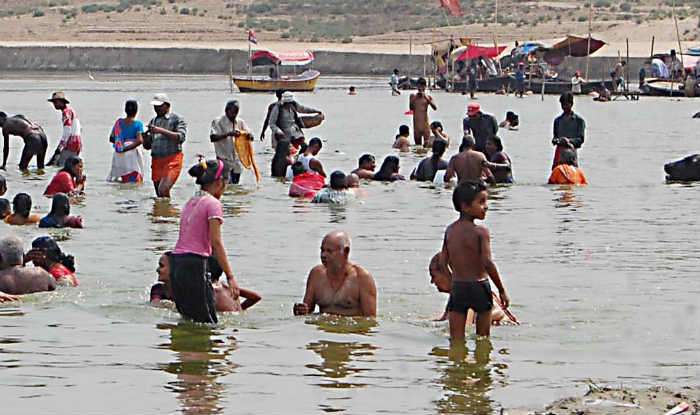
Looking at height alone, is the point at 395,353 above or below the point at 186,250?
below

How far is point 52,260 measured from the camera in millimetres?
12555

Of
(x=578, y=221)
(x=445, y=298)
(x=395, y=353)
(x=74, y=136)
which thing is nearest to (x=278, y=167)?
(x=74, y=136)

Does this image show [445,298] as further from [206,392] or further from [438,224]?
[438,224]

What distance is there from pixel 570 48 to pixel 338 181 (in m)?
42.5

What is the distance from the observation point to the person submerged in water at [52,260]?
12.4 metres

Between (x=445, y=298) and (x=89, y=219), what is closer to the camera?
(x=445, y=298)

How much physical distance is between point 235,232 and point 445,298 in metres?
4.60

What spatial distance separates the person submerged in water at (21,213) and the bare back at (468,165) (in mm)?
4340

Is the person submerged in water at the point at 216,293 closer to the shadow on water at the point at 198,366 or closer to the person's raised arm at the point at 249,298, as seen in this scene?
the person's raised arm at the point at 249,298

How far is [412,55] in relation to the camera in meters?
76.1

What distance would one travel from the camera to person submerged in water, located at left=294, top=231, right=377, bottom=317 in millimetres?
10688

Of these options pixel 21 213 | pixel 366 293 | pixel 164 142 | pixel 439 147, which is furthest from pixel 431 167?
pixel 366 293

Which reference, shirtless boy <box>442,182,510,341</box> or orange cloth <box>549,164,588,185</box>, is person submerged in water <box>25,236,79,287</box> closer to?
shirtless boy <box>442,182,510,341</box>

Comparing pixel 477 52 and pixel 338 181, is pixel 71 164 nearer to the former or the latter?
pixel 338 181
